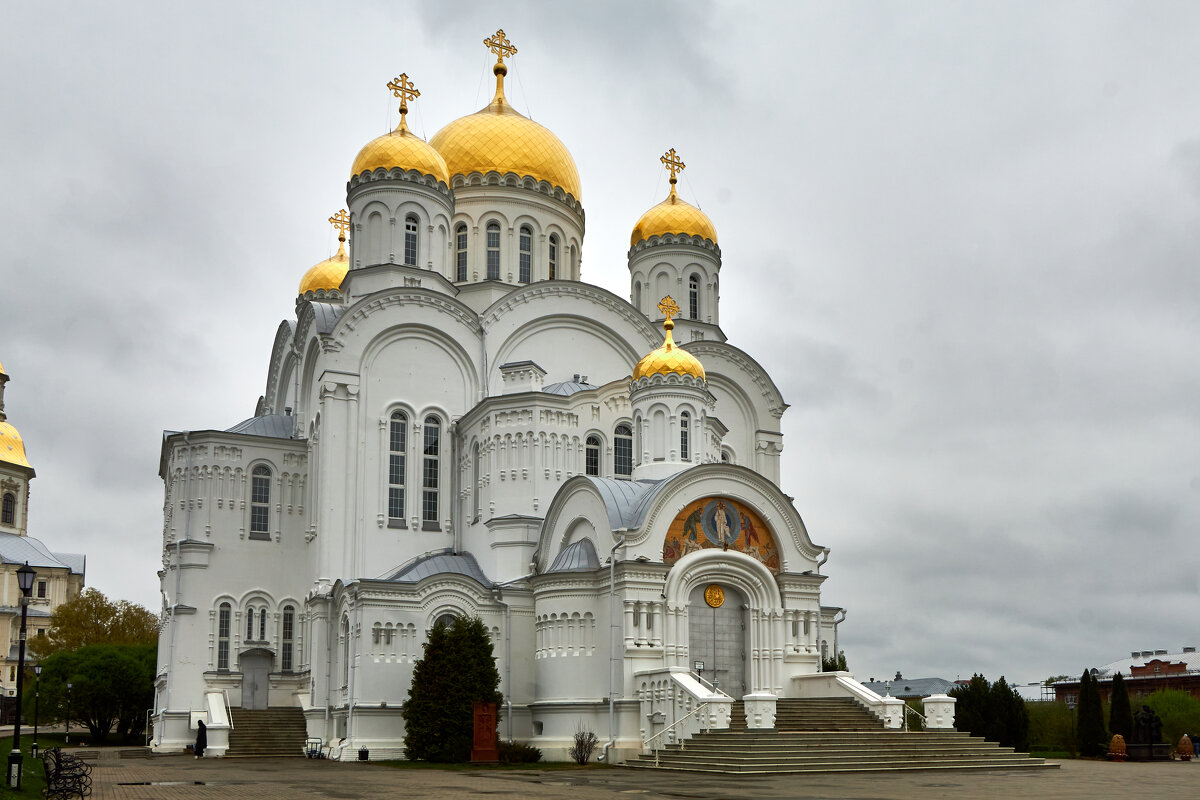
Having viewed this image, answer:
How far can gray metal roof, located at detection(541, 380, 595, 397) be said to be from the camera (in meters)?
30.6

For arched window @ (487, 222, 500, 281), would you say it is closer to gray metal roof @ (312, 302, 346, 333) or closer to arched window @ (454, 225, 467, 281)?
arched window @ (454, 225, 467, 281)

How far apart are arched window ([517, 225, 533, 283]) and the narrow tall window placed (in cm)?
1178

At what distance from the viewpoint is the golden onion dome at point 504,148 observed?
36.4 metres

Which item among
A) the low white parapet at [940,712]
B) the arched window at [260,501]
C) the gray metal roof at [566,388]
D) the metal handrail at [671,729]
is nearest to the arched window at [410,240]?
the gray metal roof at [566,388]

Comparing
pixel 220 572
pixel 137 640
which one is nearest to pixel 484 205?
pixel 220 572

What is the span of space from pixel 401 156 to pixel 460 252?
3.57 meters

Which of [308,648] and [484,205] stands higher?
[484,205]

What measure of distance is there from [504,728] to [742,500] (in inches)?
299

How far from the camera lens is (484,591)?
27781 millimetres

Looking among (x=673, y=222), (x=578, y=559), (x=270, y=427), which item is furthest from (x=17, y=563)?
(x=578, y=559)

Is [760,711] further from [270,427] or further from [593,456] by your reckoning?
[270,427]

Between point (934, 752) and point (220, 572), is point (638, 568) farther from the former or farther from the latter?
point (220, 572)

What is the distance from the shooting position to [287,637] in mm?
32281

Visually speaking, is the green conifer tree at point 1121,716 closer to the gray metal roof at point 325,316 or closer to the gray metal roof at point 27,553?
the gray metal roof at point 325,316
